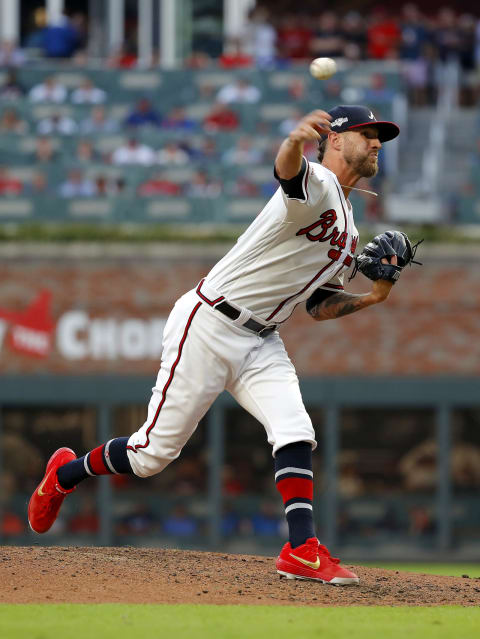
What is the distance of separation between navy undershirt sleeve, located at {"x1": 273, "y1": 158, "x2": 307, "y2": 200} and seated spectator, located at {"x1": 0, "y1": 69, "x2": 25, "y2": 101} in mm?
10703

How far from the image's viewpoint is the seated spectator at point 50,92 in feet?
50.1

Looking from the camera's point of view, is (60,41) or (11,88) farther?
(60,41)

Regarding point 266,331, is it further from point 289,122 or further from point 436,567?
point 289,122

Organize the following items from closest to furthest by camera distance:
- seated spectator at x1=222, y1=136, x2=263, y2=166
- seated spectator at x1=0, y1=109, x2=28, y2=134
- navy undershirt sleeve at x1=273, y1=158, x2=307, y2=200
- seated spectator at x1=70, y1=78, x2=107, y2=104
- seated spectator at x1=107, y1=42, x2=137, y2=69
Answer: navy undershirt sleeve at x1=273, y1=158, x2=307, y2=200, seated spectator at x1=222, y1=136, x2=263, y2=166, seated spectator at x1=0, y1=109, x2=28, y2=134, seated spectator at x1=70, y1=78, x2=107, y2=104, seated spectator at x1=107, y1=42, x2=137, y2=69

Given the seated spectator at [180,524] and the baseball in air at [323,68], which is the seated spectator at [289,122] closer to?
the seated spectator at [180,524]

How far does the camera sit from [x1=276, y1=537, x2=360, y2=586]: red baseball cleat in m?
5.52

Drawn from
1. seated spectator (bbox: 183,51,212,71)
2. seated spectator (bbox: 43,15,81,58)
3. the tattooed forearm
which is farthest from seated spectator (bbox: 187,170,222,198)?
the tattooed forearm

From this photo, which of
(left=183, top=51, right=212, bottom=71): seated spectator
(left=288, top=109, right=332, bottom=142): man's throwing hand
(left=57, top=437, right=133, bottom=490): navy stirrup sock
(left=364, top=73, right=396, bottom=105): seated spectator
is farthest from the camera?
(left=183, top=51, right=212, bottom=71): seated spectator

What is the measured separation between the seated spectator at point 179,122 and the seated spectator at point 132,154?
579mm

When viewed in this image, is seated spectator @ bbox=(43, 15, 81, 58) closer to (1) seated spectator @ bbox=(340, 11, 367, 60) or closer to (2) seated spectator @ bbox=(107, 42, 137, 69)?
(2) seated spectator @ bbox=(107, 42, 137, 69)

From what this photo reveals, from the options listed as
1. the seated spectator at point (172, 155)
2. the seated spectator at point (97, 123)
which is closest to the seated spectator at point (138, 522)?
the seated spectator at point (172, 155)

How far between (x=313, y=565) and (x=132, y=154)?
9.51 meters

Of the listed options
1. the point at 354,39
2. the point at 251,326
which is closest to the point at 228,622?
the point at 251,326

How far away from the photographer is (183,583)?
18.1 feet
